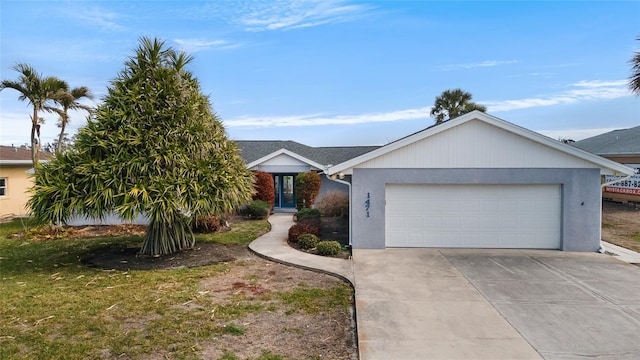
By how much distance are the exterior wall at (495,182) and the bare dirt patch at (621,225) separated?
2.35m

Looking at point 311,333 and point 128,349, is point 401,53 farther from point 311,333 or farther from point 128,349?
point 128,349

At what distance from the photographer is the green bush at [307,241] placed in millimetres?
11047

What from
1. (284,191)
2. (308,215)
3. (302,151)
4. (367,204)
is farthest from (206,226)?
(302,151)

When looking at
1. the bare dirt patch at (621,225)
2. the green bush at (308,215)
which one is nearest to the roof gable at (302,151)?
the green bush at (308,215)

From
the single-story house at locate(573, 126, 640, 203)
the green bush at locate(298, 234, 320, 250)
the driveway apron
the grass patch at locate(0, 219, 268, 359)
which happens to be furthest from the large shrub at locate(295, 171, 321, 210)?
the single-story house at locate(573, 126, 640, 203)

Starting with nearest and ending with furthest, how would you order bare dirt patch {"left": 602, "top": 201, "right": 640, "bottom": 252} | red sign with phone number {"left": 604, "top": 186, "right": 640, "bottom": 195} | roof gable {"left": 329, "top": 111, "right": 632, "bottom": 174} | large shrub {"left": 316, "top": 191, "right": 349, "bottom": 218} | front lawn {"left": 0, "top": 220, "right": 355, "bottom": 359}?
front lawn {"left": 0, "top": 220, "right": 355, "bottom": 359} < roof gable {"left": 329, "top": 111, "right": 632, "bottom": 174} < bare dirt patch {"left": 602, "top": 201, "right": 640, "bottom": 252} < large shrub {"left": 316, "top": 191, "right": 349, "bottom": 218} < red sign with phone number {"left": 604, "top": 186, "right": 640, "bottom": 195}

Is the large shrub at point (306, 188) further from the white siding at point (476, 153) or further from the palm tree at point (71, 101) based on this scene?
the palm tree at point (71, 101)

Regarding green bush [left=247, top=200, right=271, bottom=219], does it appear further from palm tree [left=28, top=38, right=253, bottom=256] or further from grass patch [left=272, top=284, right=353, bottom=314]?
grass patch [left=272, top=284, right=353, bottom=314]

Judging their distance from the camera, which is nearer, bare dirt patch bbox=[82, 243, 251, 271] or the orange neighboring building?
bare dirt patch bbox=[82, 243, 251, 271]

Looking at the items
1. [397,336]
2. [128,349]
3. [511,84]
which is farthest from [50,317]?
[511,84]

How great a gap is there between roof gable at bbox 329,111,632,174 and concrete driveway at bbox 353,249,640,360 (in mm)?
2832

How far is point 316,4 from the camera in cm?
1178

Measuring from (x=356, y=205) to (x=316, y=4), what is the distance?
6.87 m

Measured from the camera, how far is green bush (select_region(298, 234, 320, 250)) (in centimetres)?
1105
